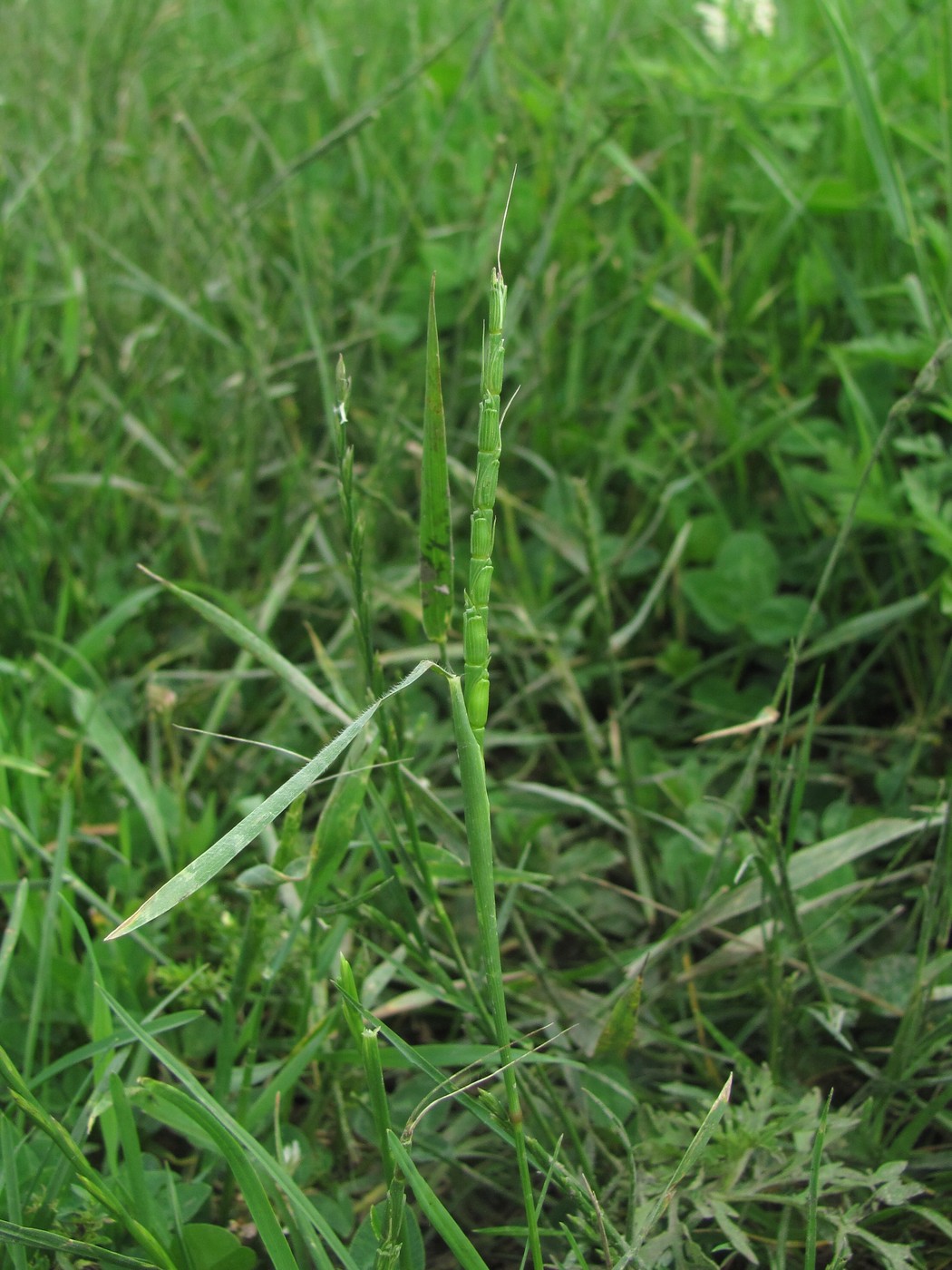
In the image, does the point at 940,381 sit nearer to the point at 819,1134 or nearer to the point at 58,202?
the point at 819,1134

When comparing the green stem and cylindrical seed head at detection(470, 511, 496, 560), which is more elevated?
cylindrical seed head at detection(470, 511, 496, 560)

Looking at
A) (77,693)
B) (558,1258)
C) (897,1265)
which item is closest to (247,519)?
(77,693)

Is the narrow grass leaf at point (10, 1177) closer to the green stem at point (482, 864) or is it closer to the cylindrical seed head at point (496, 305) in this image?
the green stem at point (482, 864)

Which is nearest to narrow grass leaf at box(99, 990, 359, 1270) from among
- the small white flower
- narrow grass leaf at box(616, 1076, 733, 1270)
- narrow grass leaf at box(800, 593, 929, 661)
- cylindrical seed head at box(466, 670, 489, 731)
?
narrow grass leaf at box(616, 1076, 733, 1270)

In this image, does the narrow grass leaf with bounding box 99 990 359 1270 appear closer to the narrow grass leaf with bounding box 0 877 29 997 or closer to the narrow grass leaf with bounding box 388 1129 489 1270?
the narrow grass leaf with bounding box 388 1129 489 1270

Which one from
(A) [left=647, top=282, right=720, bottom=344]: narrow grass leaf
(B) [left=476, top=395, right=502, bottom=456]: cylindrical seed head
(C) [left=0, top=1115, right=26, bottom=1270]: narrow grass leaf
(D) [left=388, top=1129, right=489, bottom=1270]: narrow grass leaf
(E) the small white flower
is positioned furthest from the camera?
(E) the small white flower

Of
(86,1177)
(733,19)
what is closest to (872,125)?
(733,19)

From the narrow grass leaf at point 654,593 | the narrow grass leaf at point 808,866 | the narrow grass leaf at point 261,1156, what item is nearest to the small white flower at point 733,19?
the narrow grass leaf at point 654,593
